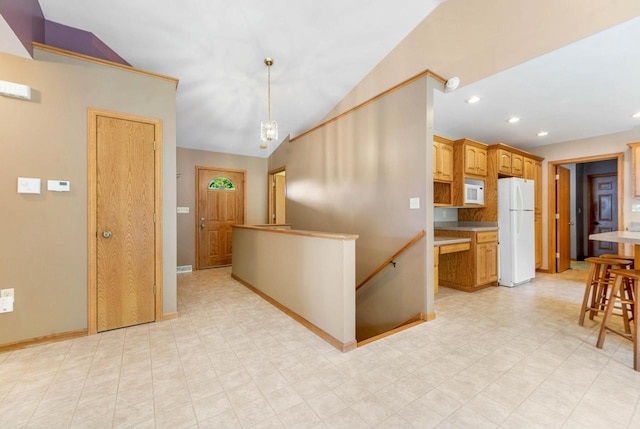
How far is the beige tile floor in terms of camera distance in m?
1.54

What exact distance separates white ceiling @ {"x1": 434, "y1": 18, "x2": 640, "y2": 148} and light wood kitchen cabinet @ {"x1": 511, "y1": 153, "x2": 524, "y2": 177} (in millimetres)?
371

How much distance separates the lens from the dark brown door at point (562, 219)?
17.5 ft

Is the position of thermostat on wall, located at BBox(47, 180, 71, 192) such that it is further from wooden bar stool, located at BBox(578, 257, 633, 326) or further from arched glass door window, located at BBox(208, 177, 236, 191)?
wooden bar stool, located at BBox(578, 257, 633, 326)

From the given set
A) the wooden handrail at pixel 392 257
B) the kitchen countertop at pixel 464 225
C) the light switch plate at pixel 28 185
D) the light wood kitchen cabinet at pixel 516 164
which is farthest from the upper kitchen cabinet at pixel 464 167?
the light switch plate at pixel 28 185

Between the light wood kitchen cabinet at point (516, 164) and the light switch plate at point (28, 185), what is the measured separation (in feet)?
20.7

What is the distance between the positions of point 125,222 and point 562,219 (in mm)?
7388

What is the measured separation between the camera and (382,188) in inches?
138

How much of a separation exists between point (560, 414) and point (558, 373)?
1.72 ft

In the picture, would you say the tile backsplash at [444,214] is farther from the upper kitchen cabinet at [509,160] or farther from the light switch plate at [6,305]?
the light switch plate at [6,305]

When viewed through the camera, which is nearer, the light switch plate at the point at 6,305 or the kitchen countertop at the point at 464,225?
the light switch plate at the point at 6,305

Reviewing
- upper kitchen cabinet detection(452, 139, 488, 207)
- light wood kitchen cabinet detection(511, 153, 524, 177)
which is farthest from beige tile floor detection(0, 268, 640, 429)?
light wood kitchen cabinet detection(511, 153, 524, 177)

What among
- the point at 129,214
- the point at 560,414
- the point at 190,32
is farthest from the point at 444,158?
the point at 129,214

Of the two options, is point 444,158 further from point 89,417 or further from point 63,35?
point 63,35

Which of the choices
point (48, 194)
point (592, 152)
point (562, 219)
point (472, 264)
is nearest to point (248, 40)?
point (48, 194)
